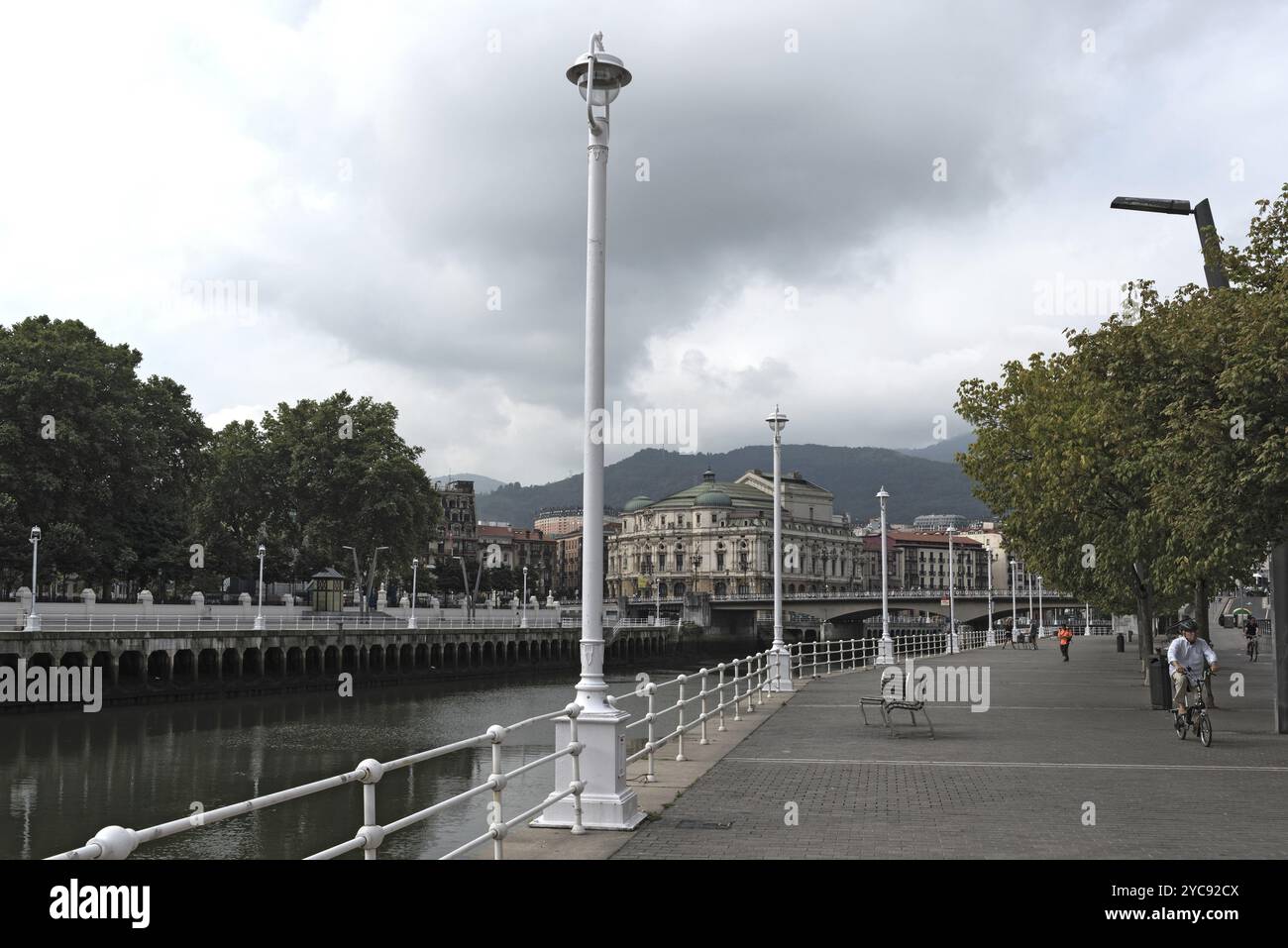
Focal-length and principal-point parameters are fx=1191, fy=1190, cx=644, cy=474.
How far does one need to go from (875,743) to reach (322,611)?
160 ft

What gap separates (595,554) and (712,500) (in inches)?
6320

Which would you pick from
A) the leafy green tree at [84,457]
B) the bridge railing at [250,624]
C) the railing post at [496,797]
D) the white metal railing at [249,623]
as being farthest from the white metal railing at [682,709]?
the leafy green tree at [84,457]

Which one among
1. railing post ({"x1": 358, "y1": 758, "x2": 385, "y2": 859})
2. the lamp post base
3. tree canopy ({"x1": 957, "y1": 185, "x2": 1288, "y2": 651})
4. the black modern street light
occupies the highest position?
the black modern street light

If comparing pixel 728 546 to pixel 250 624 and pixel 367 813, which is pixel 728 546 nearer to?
pixel 250 624

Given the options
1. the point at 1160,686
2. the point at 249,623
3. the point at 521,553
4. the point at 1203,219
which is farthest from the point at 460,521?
the point at 1203,219

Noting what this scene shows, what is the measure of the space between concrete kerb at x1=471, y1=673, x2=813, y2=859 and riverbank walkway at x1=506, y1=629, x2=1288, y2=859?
0.13 feet

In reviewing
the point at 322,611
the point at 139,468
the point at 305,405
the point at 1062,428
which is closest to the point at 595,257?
the point at 1062,428

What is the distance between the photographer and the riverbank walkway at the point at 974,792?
29.5 ft

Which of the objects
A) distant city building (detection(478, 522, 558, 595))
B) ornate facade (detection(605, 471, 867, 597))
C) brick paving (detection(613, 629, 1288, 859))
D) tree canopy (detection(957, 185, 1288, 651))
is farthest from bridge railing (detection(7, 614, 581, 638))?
ornate facade (detection(605, 471, 867, 597))

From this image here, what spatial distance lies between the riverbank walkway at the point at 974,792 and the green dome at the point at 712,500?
147847mm

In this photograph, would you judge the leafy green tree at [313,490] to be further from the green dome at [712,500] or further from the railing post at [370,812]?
the green dome at [712,500]

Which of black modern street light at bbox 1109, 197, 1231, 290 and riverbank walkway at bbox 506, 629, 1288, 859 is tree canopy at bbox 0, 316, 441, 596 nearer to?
riverbank walkway at bbox 506, 629, 1288, 859

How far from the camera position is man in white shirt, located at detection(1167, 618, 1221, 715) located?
661 inches
